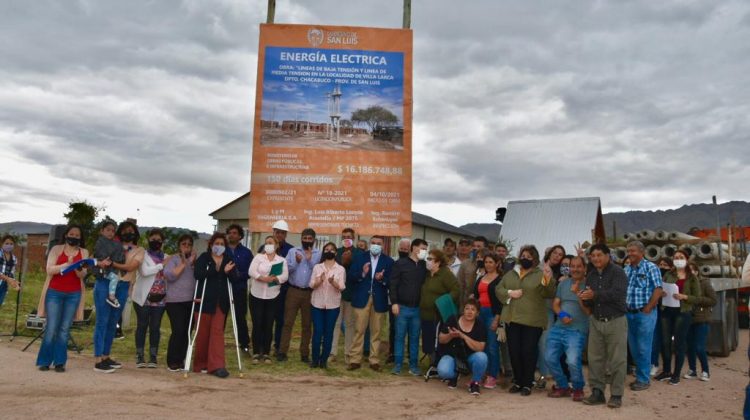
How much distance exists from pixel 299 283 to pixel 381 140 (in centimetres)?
370

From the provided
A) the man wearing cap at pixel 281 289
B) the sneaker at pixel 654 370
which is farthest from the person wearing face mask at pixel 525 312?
the man wearing cap at pixel 281 289

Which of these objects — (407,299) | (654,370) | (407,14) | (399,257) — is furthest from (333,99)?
(654,370)

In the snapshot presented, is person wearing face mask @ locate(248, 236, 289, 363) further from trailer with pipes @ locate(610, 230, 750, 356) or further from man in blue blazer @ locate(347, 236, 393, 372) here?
trailer with pipes @ locate(610, 230, 750, 356)

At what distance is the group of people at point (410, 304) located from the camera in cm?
648

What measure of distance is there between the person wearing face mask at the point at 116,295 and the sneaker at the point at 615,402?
579 centimetres

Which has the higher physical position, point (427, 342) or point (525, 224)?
point (525, 224)

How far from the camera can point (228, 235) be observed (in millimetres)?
7855

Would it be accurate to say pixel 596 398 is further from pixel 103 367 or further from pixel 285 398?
pixel 103 367

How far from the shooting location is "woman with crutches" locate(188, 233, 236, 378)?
7.08m

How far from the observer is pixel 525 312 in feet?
21.9

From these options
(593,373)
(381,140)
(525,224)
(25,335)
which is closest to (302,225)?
(381,140)

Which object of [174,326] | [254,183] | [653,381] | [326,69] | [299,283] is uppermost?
[326,69]

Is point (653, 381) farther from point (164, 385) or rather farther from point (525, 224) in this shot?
point (525, 224)

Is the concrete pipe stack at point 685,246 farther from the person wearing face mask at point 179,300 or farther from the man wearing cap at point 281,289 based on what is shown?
the person wearing face mask at point 179,300
